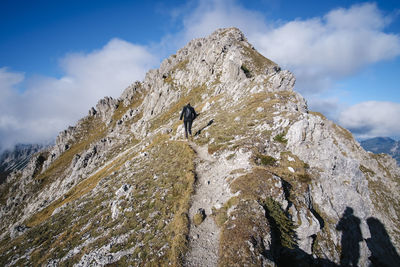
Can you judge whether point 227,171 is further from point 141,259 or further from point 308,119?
point 308,119

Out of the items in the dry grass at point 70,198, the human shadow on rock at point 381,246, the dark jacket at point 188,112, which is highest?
the dark jacket at point 188,112

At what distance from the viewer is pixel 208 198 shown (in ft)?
57.1

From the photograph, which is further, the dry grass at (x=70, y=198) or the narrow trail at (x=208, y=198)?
the dry grass at (x=70, y=198)

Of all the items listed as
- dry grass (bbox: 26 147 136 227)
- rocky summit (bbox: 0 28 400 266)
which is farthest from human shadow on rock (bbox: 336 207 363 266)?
dry grass (bbox: 26 147 136 227)

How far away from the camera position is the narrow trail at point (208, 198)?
1214 centimetres

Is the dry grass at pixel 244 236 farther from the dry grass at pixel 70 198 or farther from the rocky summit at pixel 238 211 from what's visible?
the dry grass at pixel 70 198

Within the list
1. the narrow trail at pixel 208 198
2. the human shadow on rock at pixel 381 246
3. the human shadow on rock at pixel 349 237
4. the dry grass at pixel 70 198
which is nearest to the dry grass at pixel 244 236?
the narrow trail at pixel 208 198

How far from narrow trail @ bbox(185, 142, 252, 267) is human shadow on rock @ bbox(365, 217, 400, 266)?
28.7 metres

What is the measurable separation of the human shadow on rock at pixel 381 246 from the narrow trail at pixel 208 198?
94.1ft

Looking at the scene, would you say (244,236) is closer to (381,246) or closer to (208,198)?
(208,198)

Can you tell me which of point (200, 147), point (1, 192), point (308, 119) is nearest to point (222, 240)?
point (200, 147)

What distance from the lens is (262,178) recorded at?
17.3 metres

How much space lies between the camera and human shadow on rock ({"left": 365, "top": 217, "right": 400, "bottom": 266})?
99.8 feet

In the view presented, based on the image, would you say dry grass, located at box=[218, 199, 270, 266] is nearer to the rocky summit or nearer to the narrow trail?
the rocky summit
